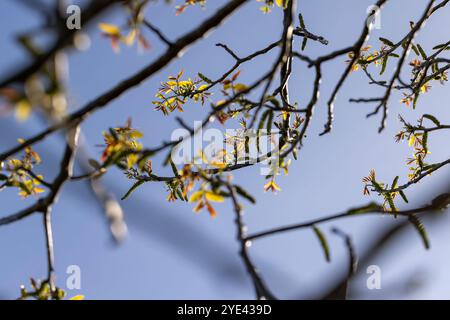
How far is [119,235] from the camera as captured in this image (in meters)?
0.92

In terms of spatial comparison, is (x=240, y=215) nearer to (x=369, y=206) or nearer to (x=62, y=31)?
(x=369, y=206)

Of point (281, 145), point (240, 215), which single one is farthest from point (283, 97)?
point (240, 215)

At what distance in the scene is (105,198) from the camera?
102cm

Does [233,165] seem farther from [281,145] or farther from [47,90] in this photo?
[47,90]

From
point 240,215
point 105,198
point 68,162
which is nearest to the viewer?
point 105,198

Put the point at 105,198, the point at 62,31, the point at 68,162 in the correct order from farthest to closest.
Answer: the point at 68,162
the point at 105,198
the point at 62,31

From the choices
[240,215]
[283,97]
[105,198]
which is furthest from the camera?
[283,97]

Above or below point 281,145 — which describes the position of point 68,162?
below

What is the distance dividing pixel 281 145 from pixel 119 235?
2.10 meters
